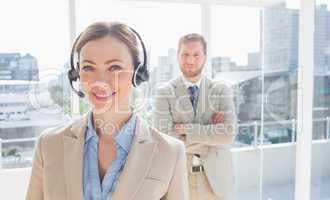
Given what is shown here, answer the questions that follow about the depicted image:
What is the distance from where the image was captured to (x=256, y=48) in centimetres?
346

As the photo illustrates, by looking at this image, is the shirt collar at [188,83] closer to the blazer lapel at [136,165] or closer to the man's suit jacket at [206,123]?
the man's suit jacket at [206,123]

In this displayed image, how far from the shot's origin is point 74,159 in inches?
39.0

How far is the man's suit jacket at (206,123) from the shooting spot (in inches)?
83.8

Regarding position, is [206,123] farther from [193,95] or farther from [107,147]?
[107,147]

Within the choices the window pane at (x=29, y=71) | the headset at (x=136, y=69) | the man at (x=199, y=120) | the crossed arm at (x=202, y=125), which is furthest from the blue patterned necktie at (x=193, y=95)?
the window pane at (x=29, y=71)

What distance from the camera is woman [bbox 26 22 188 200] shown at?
967 millimetres

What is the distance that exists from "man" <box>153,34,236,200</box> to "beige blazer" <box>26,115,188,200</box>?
107 cm

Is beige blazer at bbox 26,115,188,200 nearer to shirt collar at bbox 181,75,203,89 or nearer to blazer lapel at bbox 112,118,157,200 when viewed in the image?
blazer lapel at bbox 112,118,157,200

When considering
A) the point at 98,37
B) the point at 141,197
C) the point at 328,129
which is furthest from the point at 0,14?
the point at 328,129

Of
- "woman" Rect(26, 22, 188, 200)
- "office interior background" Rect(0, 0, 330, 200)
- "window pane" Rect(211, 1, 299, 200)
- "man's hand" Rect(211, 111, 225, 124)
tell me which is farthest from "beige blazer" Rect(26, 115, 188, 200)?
"window pane" Rect(211, 1, 299, 200)

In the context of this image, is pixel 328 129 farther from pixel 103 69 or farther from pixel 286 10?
pixel 103 69

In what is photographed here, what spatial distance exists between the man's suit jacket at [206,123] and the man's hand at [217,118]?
0.02 m

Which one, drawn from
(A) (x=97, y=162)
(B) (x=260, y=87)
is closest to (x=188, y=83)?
(A) (x=97, y=162)

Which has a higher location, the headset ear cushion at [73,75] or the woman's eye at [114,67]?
the woman's eye at [114,67]
